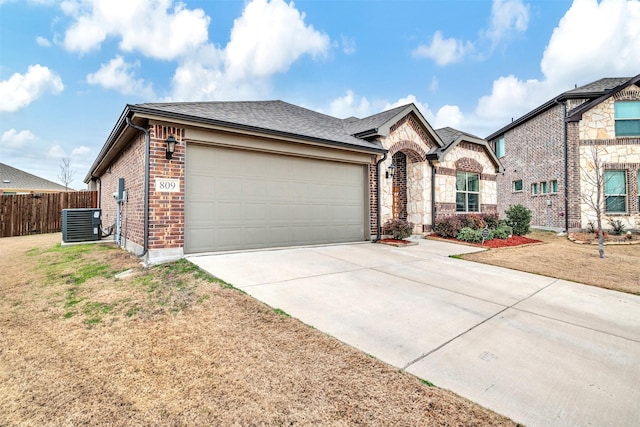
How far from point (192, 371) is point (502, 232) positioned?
11805mm

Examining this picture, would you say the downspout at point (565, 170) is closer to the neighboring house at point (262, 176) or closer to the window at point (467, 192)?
the window at point (467, 192)

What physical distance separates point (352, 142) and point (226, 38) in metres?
10.4

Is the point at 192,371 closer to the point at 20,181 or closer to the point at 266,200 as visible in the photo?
the point at 266,200

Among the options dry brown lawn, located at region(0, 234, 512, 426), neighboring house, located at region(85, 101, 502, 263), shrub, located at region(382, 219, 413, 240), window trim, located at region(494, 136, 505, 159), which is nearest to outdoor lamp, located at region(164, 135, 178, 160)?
neighboring house, located at region(85, 101, 502, 263)

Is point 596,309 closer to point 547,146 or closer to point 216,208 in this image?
point 216,208

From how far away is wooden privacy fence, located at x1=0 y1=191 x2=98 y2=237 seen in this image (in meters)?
14.6

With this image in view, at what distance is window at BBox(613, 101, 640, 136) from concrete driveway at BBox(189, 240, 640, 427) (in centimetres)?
1271

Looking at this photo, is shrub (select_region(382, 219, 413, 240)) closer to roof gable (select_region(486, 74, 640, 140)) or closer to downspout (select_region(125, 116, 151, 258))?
downspout (select_region(125, 116, 151, 258))

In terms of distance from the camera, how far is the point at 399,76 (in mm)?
16781

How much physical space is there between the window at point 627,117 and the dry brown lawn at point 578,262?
6397 mm

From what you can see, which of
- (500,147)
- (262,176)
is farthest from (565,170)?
(262,176)

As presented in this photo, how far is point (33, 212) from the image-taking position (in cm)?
1525

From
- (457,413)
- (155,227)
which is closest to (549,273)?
(457,413)

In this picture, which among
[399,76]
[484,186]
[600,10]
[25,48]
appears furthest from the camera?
[399,76]
